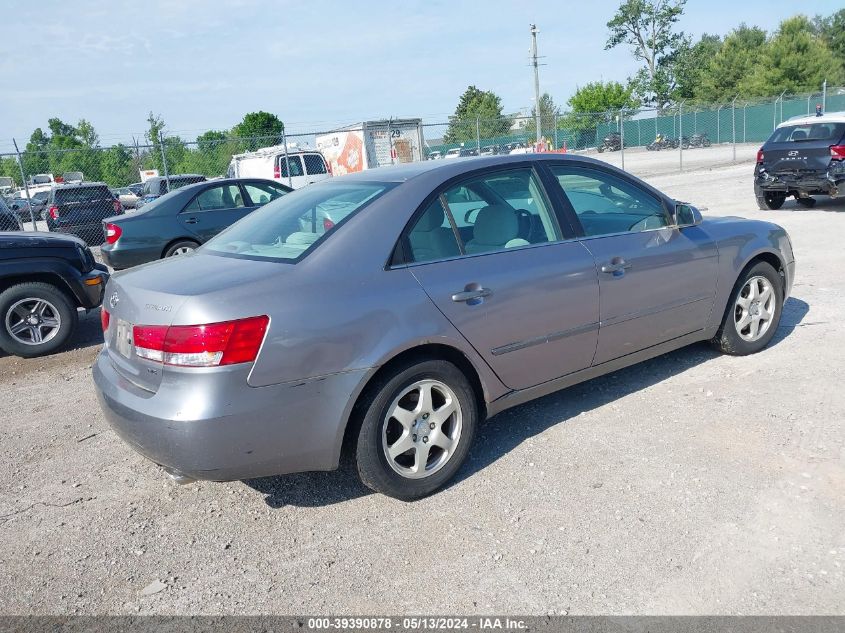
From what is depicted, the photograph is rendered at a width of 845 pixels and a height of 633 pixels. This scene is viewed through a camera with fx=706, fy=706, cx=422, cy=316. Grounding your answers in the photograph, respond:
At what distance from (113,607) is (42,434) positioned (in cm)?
228

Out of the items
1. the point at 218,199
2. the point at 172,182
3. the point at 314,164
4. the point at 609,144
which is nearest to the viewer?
the point at 218,199

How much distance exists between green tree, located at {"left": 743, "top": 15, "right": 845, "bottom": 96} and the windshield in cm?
6157

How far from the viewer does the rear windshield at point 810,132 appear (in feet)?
38.5

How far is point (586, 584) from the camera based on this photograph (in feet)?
9.04

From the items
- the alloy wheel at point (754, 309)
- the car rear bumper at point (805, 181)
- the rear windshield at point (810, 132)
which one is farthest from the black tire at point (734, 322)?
the rear windshield at point (810, 132)

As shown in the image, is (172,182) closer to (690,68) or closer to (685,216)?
(685,216)

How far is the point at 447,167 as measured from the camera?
12.6 ft

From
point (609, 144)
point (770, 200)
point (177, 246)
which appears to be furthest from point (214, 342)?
point (609, 144)

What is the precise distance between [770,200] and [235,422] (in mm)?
12606

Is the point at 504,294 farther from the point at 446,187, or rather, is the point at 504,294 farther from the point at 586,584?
the point at 586,584

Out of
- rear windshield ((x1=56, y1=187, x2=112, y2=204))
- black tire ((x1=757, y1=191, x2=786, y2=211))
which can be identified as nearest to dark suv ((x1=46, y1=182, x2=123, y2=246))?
rear windshield ((x1=56, y1=187, x2=112, y2=204))

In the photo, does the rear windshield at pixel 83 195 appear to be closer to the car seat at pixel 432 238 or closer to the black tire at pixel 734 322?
the car seat at pixel 432 238

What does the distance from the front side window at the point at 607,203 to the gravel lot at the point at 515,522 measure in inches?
43.4

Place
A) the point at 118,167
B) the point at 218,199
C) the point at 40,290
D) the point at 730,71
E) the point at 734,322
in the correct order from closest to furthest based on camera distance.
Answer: the point at 734,322 < the point at 40,290 < the point at 218,199 < the point at 118,167 < the point at 730,71
